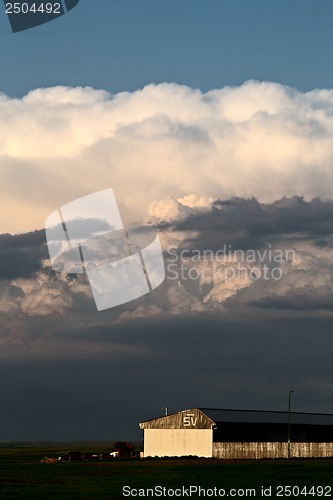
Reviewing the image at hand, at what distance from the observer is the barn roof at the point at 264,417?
359 ft

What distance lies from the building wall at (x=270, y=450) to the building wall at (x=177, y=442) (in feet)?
4.51

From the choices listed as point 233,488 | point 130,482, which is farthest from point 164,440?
point 233,488

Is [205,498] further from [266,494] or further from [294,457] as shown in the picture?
[294,457]

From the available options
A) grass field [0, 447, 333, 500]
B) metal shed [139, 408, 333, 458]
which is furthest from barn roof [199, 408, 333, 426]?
grass field [0, 447, 333, 500]

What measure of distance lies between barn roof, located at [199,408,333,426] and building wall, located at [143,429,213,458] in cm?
277

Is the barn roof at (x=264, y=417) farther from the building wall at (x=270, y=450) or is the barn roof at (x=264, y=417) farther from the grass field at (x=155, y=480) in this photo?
the grass field at (x=155, y=480)

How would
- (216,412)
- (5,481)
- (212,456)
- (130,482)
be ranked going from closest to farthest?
(130,482) → (5,481) → (212,456) → (216,412)

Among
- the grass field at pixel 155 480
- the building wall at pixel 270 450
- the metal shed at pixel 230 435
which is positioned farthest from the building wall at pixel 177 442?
the grass field at pixel 155 480

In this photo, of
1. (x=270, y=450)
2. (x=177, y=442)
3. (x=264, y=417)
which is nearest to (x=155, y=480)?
(x=177, y=442)

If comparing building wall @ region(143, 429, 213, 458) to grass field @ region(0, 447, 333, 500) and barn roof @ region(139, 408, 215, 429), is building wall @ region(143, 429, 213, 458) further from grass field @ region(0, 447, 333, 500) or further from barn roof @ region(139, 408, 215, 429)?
grass field @ region(0, 447, 333, 500)

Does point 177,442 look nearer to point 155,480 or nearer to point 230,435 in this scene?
point 230,435

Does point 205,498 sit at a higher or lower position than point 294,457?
higher

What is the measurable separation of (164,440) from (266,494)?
190ft

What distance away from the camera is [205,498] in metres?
49.3
